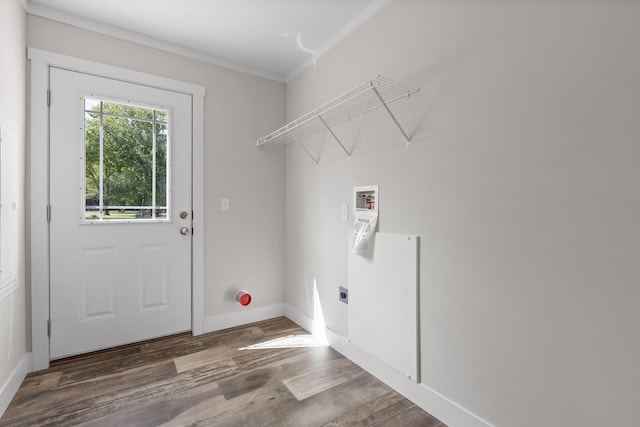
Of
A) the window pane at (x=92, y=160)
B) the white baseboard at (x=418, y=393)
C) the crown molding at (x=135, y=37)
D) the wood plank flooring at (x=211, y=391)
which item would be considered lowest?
the wood plank flooring at (x=211, y=391)

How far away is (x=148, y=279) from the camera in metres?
2.39

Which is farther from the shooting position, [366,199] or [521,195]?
[366,199]

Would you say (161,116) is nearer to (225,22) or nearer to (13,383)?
(225,22)

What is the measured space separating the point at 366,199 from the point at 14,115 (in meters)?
2.10

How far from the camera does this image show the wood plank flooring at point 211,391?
1572 millimetres

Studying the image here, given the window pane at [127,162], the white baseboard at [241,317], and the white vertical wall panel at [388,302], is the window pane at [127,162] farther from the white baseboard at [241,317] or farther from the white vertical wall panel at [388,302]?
the white vertical wall panel at [388,302]

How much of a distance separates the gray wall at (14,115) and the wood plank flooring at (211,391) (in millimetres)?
240

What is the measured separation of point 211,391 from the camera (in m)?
1.80

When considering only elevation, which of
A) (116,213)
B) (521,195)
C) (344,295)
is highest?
(521,195)

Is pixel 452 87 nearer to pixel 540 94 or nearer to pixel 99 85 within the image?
pixel 540 94

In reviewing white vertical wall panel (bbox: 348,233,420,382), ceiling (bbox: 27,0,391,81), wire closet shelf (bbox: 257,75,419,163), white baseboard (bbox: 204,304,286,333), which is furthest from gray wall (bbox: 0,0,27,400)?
white vertical wall panel (bbox: 348,233,420,382)

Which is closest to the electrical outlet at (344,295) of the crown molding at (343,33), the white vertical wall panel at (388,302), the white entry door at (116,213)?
the white vertical wall panel at (388,302)

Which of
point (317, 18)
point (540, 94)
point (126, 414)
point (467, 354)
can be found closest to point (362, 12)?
point (317, 18)

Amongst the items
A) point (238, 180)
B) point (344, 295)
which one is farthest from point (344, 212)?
point (238, 180)
